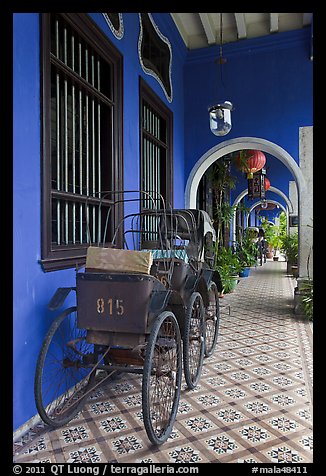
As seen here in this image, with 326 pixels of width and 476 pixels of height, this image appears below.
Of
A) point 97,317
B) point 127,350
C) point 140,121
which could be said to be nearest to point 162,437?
point 127,350

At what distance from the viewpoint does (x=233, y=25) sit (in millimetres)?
6332

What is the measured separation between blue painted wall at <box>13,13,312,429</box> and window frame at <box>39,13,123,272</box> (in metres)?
0.05

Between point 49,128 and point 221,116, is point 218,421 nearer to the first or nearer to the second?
point 49,128

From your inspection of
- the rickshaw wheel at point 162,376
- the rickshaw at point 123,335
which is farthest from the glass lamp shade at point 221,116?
the rickshaw wheel at point 162,376

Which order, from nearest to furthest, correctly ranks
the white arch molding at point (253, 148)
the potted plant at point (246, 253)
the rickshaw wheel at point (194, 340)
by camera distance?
1. the rickshaw wheel at point (194, 340)
2. the white arch molding at point (253, 148)
3. the potted plant at point (246, 253)

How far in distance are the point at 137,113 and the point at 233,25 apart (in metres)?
3.23

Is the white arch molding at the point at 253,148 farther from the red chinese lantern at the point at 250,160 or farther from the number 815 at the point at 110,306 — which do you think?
the number 815 at the point at 110,306

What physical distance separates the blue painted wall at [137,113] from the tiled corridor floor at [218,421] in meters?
0.42

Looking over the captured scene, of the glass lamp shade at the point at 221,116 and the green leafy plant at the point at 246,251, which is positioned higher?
the glass lamp shade at the point at 221,116

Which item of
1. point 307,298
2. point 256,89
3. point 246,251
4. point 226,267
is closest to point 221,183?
point 246,251

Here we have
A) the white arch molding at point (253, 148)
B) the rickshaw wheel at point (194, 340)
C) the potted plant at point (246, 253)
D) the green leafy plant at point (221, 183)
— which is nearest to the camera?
the rickshaw wheel at point (194, 340)

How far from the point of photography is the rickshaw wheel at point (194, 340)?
2.79 meters
